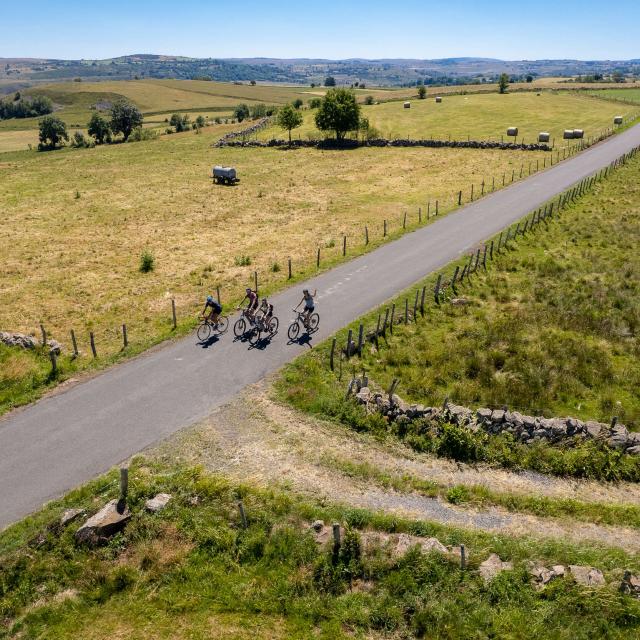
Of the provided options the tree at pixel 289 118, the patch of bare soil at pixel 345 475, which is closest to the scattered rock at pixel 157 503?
the patch of bare soil at pixel 345 475

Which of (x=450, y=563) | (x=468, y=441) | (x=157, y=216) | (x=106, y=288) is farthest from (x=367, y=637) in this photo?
(x=157, y=216)

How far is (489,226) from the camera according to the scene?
136 ft

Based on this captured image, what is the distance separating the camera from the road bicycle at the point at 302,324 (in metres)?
25.1

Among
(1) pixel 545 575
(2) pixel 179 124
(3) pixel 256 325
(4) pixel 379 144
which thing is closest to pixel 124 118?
(2) pixel 179 124

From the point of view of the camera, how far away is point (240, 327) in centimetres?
2567

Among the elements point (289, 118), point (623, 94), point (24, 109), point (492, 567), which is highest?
point (24, 109)

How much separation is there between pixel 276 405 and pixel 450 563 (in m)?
8.98

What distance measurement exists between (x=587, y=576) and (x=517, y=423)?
6070mm

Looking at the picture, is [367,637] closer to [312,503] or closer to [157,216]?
[312,503]

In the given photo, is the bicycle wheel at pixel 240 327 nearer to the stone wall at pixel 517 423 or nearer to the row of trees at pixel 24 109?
the stone wall at pixel 517 423

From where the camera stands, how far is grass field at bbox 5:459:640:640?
11.8 m

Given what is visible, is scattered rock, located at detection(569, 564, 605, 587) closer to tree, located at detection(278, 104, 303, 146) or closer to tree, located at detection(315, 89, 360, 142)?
tree, located at detection(315, 89, 360, 142)

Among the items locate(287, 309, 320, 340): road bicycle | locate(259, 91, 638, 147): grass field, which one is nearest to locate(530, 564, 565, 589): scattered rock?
locate(287, 309, 320, 340): road bicycle

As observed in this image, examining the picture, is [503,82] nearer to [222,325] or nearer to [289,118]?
[289,118]
